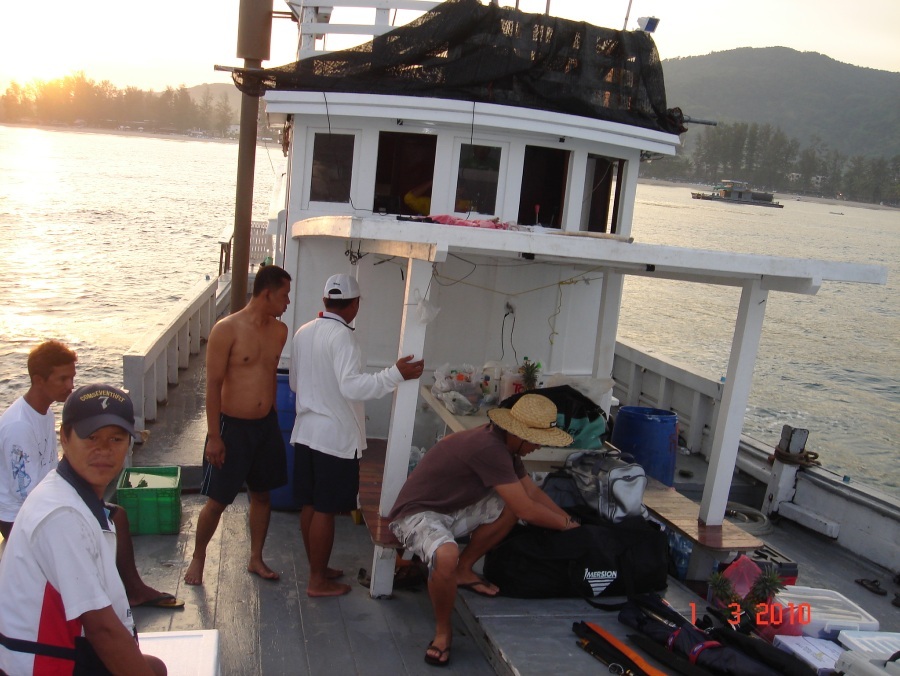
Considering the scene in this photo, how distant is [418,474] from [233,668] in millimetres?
1430

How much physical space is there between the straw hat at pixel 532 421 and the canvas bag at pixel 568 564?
67 cm

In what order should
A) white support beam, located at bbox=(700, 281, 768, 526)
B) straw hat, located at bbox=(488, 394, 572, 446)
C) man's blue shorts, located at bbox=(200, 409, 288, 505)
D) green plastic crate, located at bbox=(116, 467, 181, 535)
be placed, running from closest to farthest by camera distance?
1. straw hat, located at bbox=(488, 394, 572, 446)
2. man's blue shorts, located at bbox=(200, 409, 288, 505)
3. white support beam, located at bbox=(700, 281, 768, 526)
4. green plastic crate, located at bbox=(116, 467, 181, 535)

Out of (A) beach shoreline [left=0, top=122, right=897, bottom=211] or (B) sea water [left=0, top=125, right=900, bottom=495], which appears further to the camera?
(A) beach shoreline [left=0, top=122, right=897, bottom=211]

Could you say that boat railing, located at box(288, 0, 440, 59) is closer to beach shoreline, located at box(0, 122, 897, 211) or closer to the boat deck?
the boat deck

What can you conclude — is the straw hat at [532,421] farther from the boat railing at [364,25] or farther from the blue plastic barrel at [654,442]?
the boat railing at [364,25]

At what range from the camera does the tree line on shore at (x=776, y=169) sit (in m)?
93.1

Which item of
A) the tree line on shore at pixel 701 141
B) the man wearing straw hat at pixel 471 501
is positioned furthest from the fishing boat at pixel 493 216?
the tree line on shore at pixel 701 141

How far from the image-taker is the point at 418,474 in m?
4.75

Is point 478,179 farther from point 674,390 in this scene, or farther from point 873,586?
point 873,586

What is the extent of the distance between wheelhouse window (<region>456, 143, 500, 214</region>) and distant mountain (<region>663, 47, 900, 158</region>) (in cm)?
13321

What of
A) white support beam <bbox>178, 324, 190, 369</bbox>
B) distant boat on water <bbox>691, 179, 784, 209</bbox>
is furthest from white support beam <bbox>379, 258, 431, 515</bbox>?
distant boat on water <bbox>691, 179, 784, 209</bbox>

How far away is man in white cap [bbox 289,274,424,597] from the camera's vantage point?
4738 mm

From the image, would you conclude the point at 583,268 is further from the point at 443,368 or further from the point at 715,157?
the point at 715,157

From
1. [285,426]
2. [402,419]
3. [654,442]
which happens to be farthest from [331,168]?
[654,442]
